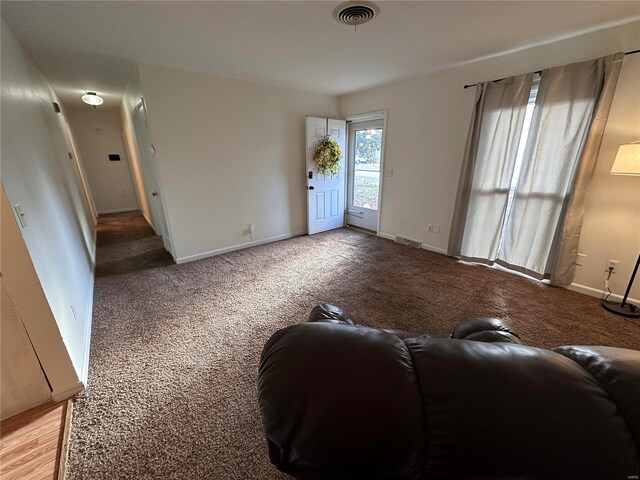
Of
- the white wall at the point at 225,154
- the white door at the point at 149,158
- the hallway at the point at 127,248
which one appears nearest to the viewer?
the white wall at the point at 225,154

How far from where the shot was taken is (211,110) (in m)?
3.29

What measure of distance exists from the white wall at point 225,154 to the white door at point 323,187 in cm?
17

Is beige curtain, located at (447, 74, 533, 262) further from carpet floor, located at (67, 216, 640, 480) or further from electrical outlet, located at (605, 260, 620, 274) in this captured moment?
electrical outlet, located at (605, 260, 620, 274)

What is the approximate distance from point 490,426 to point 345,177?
4733 mm

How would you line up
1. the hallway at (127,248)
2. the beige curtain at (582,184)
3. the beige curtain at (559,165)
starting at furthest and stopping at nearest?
the hallway at (127,248) < the beige curtain at (559,165) < the beige curtain at (582,184)

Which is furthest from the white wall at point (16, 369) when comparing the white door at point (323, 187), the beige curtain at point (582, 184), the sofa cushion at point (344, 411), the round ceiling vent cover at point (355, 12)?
the beige curtain at point (582, 184)

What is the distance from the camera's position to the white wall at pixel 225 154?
3.05m

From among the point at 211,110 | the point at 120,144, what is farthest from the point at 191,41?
the point at 120,144

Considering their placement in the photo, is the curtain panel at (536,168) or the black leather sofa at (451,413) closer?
the black leather sofa at (451,413)

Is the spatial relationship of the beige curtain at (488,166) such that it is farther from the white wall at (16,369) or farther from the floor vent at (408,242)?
the white wall at (16,369)

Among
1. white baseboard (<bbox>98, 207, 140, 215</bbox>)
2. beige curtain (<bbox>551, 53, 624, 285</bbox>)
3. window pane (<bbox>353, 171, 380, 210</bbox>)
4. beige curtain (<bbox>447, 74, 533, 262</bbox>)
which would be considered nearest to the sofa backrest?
beige curtain (<bbox>551, 53, 624, 285</bbox>)

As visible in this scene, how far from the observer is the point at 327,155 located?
4.34 m

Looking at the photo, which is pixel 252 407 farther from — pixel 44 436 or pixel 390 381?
pixel 390 381

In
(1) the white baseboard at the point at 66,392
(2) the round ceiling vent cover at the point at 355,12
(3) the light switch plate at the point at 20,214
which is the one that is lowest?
(1) the white baseboard at the point at 66,392
